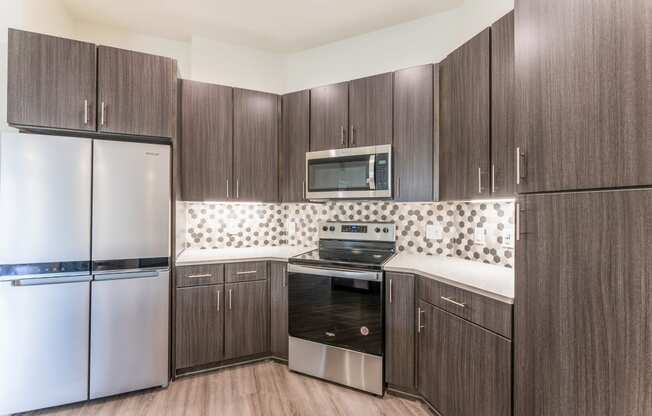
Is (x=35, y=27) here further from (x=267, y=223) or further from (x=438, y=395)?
(x=438, y=395)

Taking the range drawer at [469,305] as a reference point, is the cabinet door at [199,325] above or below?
below

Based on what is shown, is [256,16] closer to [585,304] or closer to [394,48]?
[394,48]

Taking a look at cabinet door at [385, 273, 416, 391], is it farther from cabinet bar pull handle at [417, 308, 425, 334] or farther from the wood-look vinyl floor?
the wood-look vinyl floor

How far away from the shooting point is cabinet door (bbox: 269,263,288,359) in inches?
102

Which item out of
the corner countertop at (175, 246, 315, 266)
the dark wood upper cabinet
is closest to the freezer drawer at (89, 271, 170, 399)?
the corner countertop at (175, 246, 315, 266)

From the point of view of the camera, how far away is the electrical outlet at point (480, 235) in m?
2.19

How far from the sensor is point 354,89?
258 centimetres

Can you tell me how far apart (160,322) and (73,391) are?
61 centimetres

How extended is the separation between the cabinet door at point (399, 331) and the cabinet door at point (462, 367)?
0.08m

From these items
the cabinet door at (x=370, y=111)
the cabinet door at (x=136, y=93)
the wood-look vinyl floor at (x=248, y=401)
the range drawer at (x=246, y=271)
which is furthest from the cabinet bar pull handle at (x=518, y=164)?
the cabinet door at (x=136, y=93)

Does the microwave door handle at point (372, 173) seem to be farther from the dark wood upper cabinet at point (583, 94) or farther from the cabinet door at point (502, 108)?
the dark wood upper cabinet at point (583, 94)

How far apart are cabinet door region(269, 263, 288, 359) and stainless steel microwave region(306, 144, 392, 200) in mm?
697

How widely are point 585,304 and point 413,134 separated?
5.31ft

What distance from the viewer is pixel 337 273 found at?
2303 mm
